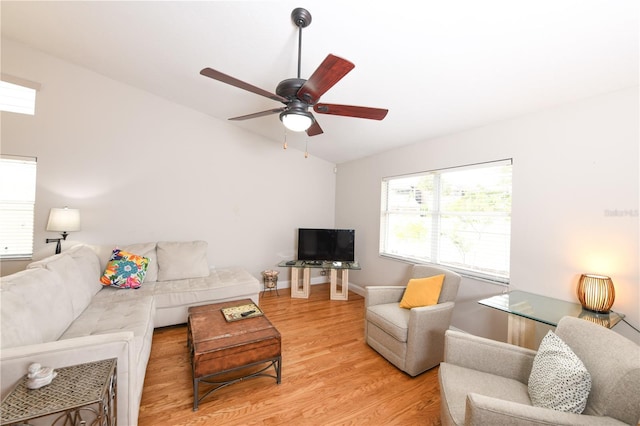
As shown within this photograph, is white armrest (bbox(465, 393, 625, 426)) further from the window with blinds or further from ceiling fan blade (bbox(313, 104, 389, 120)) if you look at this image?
the window with blinds

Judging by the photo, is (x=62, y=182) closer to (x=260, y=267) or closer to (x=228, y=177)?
(x=228, y=177)

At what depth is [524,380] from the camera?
5.12 feet

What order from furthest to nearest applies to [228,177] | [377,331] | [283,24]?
[228,177], [377,331], [283,24]

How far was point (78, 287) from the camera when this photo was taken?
2.31 meters

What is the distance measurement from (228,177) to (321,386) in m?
3.26

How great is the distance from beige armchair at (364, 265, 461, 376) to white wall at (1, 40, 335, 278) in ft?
7.96

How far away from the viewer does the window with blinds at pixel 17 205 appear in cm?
305

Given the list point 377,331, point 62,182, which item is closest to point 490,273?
point 377,331

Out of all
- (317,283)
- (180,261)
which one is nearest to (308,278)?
(317,283)

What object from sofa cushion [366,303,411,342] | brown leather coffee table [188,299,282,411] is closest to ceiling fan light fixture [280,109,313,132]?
brown leather coffee table [188,299,282,411]

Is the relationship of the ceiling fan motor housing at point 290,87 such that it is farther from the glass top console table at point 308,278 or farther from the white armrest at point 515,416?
the glass top console table at point 308,278

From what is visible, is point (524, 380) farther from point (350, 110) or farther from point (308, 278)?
point (308, 278)

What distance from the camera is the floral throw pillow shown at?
287 cm

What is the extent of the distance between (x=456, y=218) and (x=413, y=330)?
4.85 ft
